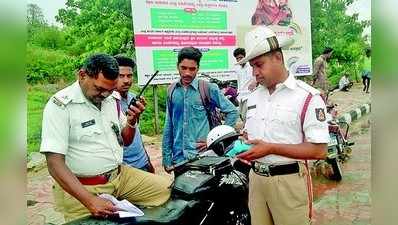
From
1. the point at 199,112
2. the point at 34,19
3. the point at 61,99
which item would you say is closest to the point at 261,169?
the point at 199,112

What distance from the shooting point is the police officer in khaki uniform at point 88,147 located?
2.22 metres

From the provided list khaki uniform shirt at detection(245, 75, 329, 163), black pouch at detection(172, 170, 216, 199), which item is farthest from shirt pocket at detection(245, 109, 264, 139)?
black pouch at detection(172, 170, 216, 199)

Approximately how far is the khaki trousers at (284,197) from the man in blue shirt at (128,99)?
0.66m

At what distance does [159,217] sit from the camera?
2178 mm

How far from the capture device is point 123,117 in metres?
2.61

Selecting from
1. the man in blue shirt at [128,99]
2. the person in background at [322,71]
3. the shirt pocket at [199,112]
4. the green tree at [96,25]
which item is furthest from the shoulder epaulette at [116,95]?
the person in background at [322,71]

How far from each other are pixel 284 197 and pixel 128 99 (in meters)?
0.96

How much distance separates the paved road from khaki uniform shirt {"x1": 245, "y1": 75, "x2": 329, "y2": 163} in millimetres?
1214

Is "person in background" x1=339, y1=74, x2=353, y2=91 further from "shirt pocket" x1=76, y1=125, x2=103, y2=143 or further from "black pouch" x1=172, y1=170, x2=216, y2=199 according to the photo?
"shirt pocket" x1=76, y1=125, x2=103, y2=143

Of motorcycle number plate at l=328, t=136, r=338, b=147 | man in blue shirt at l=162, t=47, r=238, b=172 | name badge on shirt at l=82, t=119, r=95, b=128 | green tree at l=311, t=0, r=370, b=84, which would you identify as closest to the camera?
name badge on shirt at l=82, t=119, r=95, b=128

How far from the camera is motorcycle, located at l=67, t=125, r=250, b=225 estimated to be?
222cm

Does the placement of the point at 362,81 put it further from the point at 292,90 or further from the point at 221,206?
the point at 221,206

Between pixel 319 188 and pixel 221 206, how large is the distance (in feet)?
3.96
